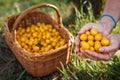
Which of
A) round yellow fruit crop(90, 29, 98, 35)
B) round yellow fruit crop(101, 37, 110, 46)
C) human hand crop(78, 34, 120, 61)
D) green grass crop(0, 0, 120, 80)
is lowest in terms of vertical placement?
green grass crop(0, 0, 120, 80)

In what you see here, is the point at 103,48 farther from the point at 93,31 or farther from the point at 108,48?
the point at 93,31

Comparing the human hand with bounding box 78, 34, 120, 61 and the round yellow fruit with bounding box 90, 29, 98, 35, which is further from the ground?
the round yellow fruit with bounding box 90, 29, 98, 35

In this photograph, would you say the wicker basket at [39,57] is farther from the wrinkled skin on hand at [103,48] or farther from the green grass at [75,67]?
the wrinkled skin on hand at [103,48]

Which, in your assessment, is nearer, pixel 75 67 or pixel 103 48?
pixel 103 48

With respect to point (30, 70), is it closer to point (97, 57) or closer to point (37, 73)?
point (37, 73)

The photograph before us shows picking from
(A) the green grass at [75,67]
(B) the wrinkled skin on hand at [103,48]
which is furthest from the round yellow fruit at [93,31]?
(A) the green grass at [75,67]

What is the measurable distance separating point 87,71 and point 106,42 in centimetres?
75

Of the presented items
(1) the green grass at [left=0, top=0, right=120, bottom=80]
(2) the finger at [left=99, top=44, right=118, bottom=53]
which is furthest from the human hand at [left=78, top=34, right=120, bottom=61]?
(1) the green grass at [left=0, top=0, right=120, bottom=80]

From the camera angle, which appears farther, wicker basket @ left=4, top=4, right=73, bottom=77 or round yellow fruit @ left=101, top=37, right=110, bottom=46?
wicker basket @ left=4, top=4, right=73, bottom=77

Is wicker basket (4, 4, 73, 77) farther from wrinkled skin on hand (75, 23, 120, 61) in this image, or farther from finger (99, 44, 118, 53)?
finger (99, 44, 118, 53)

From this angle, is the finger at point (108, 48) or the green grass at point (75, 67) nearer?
the finger at point (108, 48)

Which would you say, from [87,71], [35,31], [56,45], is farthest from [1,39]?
[87,71]

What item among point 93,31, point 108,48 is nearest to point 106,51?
point 108,48

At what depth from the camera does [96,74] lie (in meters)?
2.87
